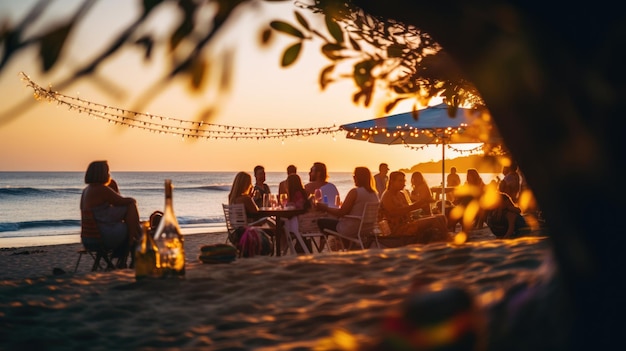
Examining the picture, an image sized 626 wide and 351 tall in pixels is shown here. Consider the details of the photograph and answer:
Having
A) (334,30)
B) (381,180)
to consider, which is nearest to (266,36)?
(334,30)

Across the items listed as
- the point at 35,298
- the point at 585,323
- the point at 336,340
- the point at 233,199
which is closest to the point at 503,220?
the point at 233,199

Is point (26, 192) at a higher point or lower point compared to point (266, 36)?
higher

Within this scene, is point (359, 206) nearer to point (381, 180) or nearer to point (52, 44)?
point (381, 180)

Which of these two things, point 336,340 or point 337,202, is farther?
point 337,202

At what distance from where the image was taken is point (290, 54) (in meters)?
2.36

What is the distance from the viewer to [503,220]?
10.8 m

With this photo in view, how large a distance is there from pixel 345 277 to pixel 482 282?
1.09 metres

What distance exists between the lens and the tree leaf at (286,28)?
2.30 metres

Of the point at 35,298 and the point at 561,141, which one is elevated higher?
the point at 561,141

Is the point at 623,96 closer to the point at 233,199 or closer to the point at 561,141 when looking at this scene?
the point at 561,141

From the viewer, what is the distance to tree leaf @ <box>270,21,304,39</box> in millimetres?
2297

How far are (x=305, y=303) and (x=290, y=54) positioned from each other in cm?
244

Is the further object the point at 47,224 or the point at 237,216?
the point at 47,224

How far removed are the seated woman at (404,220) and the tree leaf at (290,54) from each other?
23.6ft
